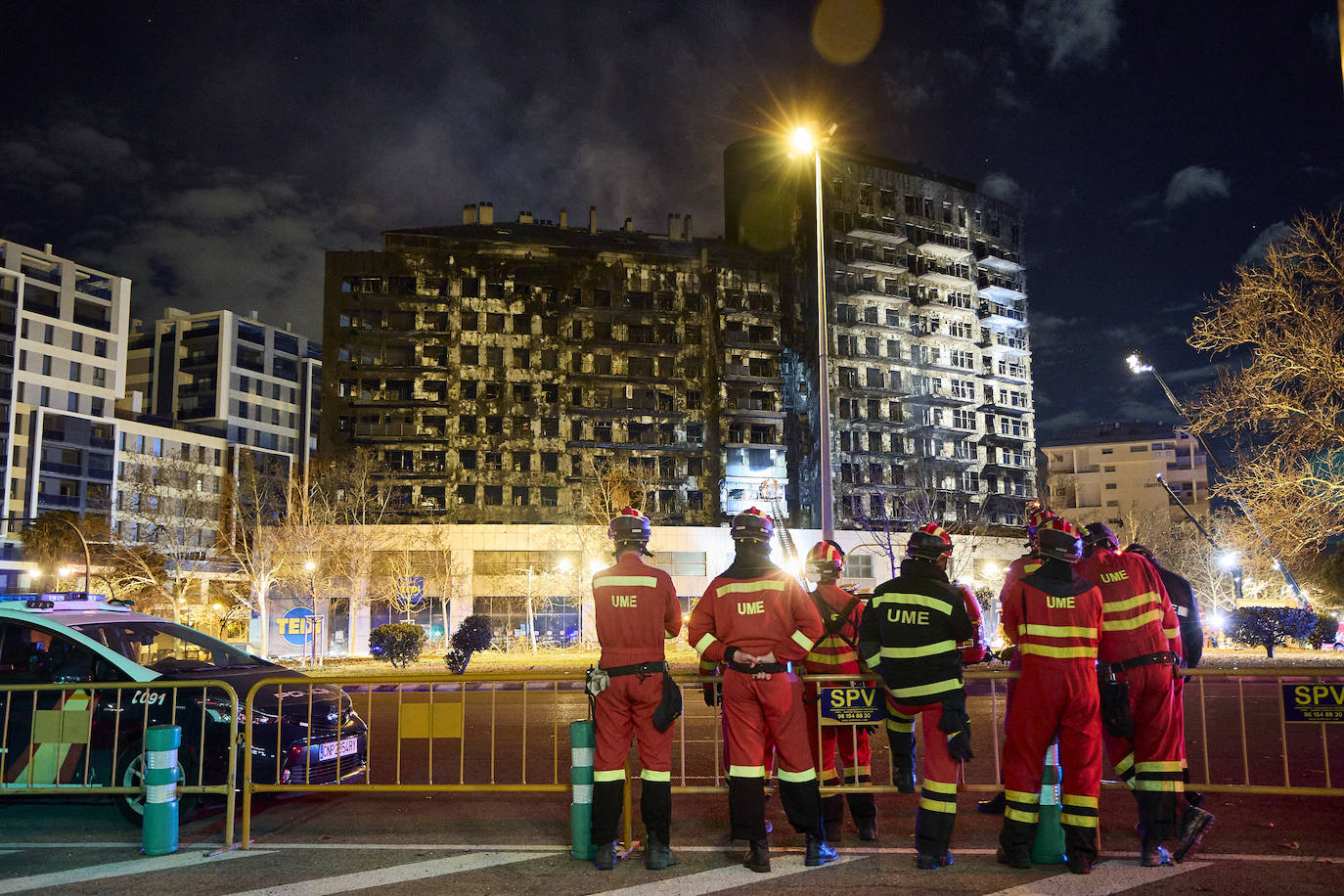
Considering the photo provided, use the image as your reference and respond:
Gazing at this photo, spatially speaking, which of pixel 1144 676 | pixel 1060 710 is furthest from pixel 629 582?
pixel 1144 676

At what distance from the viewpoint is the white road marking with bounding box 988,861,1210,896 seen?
562 cm

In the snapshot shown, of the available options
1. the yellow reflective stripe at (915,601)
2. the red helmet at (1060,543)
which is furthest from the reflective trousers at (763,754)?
the red helmet at (1060,543)

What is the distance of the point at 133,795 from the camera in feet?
25.2

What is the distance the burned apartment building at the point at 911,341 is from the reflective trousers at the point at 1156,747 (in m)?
60.2

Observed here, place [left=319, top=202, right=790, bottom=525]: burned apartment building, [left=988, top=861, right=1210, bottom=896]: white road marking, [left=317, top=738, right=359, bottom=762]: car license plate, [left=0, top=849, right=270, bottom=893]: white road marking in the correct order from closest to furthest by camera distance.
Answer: [left=988, top=861, right=1210, bottom=896]: white road marking, [left=0, top=849, right=270, bottom=893]: white road marking, [left=317, top=738, right=359, bottom=762]: car license plate, [left=319, top=202, right=790, bottom=525]: burned apartment building

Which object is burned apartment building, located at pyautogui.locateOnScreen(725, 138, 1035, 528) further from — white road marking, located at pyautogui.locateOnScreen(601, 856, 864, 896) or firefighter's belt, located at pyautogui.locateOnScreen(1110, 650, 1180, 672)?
white road marking, located at pyautogui.locateOnScreen(601, 856, 864, 896)

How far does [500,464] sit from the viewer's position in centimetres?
6519

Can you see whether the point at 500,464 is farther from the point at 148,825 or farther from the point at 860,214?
the point at 148,825

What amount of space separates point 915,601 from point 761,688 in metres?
→ 1.15

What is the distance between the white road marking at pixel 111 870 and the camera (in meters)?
6.12

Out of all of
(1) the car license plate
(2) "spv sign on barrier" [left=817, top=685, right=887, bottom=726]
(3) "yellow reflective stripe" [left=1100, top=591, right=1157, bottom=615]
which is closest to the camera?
(3) "yellow reflective stripe" [left=1100, top=591, right=1157, bottom=615]

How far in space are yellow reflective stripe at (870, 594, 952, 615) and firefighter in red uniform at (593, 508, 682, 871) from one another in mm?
1341

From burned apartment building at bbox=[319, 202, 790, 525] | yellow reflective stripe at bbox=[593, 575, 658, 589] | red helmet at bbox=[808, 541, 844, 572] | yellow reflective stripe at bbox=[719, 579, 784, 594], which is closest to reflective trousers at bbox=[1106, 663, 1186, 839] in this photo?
red helmet at bbox=[808, 541, 844, 572]

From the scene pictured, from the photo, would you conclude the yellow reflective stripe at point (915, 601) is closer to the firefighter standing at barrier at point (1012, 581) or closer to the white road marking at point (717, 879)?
the firefighter standing at barrier at point (1012, 581)
